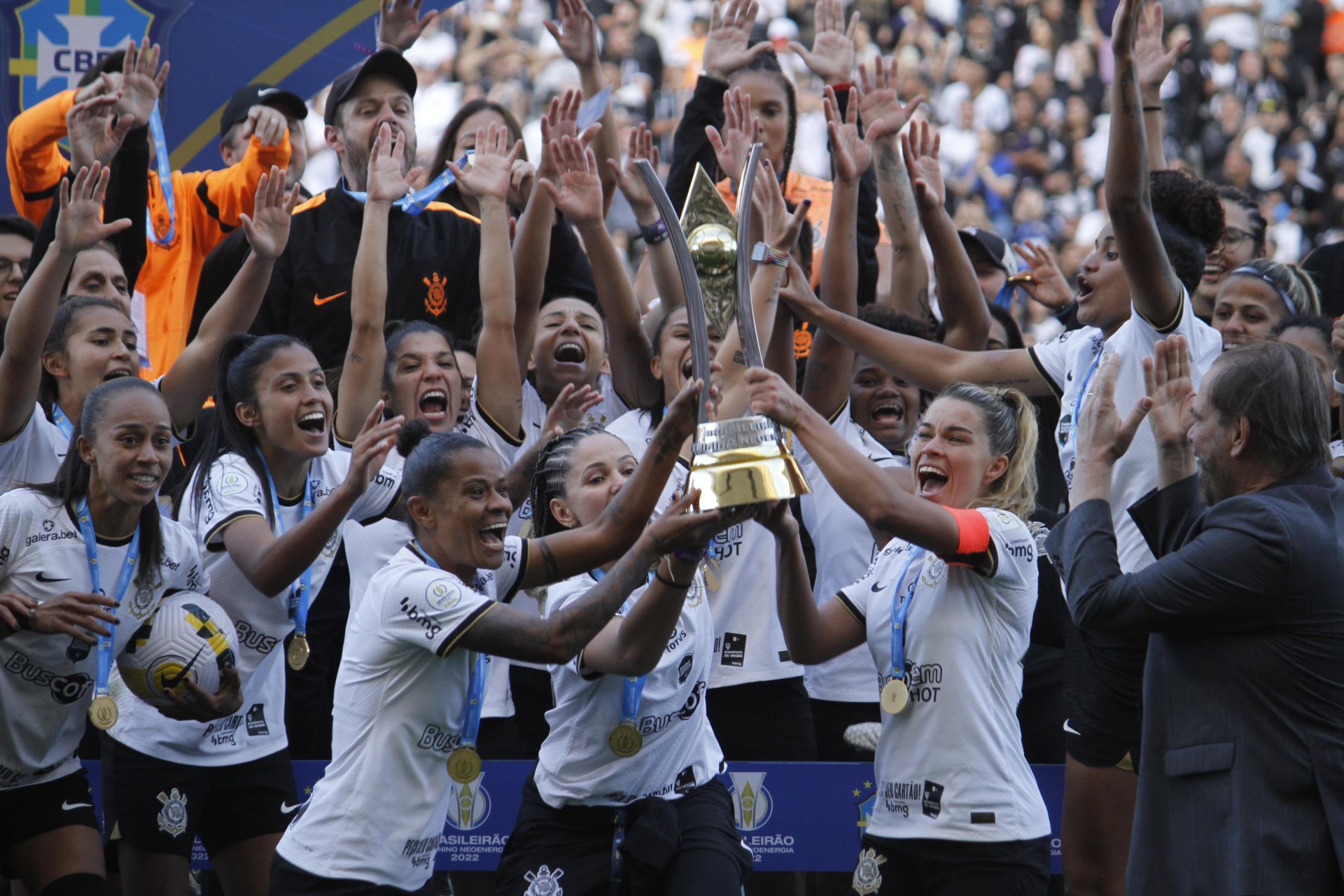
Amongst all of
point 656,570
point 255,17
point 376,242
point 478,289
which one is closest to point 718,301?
point 656,570

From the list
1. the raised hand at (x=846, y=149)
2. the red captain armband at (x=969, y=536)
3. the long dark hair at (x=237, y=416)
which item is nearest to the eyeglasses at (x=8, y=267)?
the long dark hair at (x=237, y=416)

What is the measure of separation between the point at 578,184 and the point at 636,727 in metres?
1.92

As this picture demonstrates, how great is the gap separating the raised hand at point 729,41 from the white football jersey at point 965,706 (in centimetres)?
297

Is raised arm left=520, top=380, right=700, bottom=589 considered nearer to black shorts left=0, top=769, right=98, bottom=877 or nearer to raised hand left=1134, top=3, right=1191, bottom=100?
black shorts left=0, top=769, right=98, bottom=877

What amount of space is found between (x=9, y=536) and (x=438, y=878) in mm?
1850

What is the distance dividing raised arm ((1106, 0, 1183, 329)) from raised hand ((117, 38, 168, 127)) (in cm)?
376

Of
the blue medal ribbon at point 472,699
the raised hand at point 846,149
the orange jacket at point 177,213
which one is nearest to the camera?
the blue medal ribbon at point 472,699

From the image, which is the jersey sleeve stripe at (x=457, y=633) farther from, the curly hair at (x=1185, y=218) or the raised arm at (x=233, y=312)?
the curly hair at (x=1185, y=218)

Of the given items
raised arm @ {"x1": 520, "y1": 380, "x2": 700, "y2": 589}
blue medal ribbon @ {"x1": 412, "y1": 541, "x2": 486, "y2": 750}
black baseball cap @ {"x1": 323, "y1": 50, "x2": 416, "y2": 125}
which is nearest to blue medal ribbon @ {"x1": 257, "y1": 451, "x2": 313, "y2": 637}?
blue medal ribbon @ {"x1": 412, "y1": 541, "x2": 486, "y2": 750}

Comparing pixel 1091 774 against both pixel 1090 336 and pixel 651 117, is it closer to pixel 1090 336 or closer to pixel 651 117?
pixel 1090 336

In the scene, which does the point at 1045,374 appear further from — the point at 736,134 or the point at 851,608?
the point at 736,134

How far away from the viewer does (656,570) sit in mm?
4316

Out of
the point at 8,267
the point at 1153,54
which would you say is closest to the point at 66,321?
the point at 8,267

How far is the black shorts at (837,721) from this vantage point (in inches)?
223
